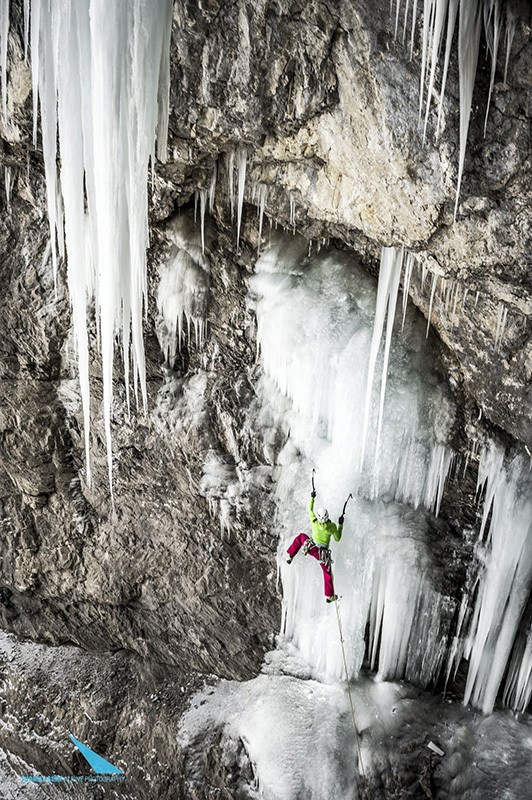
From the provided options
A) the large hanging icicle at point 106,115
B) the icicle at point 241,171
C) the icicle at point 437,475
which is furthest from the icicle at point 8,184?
the icicle at point 437,475

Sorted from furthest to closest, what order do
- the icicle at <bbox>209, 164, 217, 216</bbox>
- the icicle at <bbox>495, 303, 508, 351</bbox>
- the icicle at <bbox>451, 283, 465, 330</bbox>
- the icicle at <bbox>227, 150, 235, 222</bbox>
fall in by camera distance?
the icicle at <bbox>209, 164, 217, 216</bbox> → the icicle at <bbox>227, 150, 235, 222</bbox> → the icicle at <bbox>451, 283, 465, 330</bbox> → the icicle at <bbox>495, 303, 508, 351</bbox>

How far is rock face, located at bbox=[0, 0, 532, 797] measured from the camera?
309 centimetres

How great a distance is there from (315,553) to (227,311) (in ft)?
6.39

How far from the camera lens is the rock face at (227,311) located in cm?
309

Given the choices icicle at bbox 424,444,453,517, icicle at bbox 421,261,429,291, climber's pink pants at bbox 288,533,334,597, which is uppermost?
icicle at bbox 421,261,429,291

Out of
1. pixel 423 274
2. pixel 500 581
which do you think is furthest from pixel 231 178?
pixel 500 581

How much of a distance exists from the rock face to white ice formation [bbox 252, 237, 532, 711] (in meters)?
0.20

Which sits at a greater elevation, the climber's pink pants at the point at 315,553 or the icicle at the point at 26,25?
the icicle at the point at 26,25

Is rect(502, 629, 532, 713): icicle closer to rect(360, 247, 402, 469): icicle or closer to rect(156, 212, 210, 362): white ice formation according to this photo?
rect(360, 247, 402, 469): icicle

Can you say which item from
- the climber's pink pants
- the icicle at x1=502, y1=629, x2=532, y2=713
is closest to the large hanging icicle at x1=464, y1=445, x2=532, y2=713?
the icicle at x1=502, y1=629, x2=532, y2=713

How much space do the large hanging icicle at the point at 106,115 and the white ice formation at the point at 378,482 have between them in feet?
4.70

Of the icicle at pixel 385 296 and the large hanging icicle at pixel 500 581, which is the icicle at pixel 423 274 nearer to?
the icicle at pixel 385 296

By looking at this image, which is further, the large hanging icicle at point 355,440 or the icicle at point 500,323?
the large hanging icicle at point 355,440

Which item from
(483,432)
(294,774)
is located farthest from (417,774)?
(483,432)
